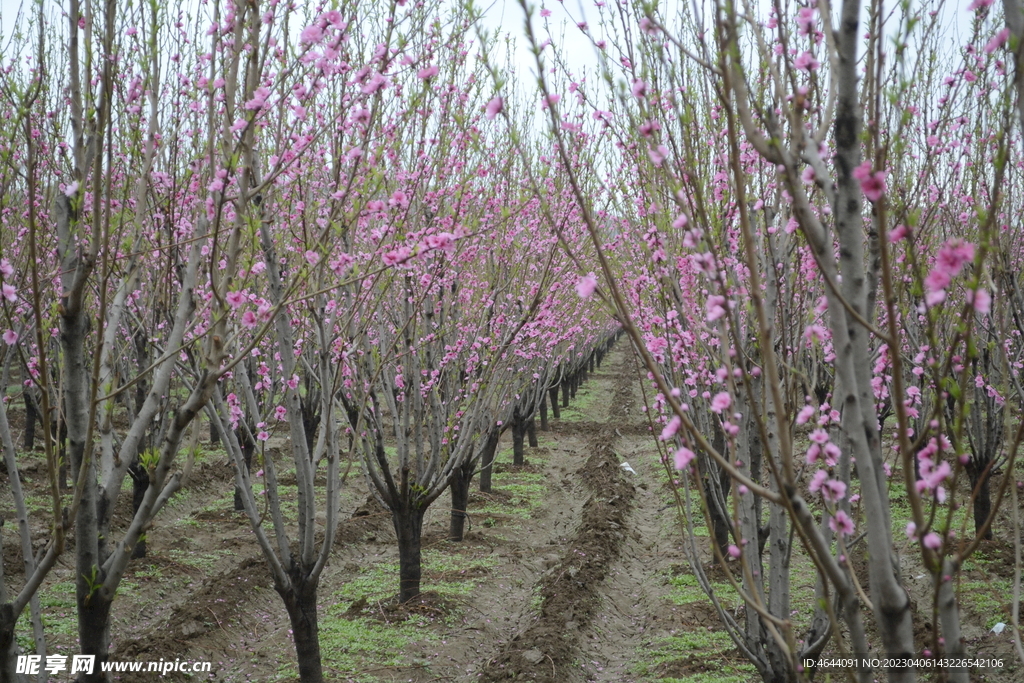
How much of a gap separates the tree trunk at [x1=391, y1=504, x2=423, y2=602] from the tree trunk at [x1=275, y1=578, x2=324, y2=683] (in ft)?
8.45

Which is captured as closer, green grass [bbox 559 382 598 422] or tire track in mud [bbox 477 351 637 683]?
tire track in mud [bbox 477 351 637 683]

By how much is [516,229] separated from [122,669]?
215 inches

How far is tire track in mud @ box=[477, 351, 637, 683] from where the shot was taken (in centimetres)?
591

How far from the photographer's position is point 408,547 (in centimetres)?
754

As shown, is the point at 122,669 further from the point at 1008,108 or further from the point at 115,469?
the point at 1008,108

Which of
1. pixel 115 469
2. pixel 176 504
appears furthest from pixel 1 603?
pixel 176 504

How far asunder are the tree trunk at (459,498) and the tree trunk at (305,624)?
16.7 ft

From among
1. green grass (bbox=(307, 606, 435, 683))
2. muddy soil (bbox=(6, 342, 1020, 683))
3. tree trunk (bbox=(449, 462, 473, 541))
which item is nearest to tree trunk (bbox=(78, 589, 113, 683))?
muddy soil (bbox=(6, 342, 1020, 683))

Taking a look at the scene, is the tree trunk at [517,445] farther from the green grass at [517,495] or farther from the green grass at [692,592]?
the green grass at [692,592]

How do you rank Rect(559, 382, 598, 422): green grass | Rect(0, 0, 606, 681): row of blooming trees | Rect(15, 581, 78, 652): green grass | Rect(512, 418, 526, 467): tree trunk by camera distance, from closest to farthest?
Rect(0, 0, 606, 681): row of blooming trees < Rect(15, 581, 78, 652): green grass < Rect(512, 418, 526, 467): tree trunk < Rect(559, 382, 598, 422): green grass

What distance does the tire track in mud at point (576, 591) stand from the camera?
19.4 ft

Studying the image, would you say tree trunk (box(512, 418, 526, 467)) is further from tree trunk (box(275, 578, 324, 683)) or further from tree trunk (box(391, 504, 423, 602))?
tree trunk (box(275, 578, 324, 683))

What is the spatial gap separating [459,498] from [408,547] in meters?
2.58

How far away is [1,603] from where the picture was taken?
9.56ft
